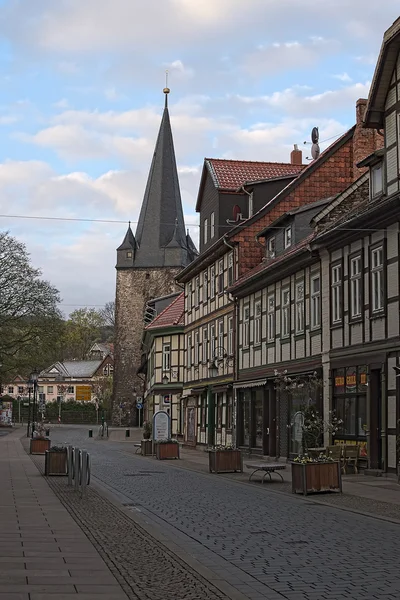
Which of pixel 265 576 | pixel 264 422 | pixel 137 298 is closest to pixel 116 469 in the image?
pixel 264 422

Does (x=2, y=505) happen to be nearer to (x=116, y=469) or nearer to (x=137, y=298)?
(x=116, y=469)

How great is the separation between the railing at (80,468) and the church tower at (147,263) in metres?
83.8

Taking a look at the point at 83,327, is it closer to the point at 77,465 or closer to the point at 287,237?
the point at 287,237

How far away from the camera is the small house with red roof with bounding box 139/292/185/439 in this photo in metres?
59.5

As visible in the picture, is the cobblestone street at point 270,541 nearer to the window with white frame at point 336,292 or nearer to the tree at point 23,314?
the window with white frame at point 336,292

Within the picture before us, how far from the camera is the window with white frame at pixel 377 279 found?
82.3 ft

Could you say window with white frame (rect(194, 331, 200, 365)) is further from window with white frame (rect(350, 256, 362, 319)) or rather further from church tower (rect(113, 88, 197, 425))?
church tower (rect(113, 88, 197, 425))

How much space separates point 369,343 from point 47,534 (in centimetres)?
1476

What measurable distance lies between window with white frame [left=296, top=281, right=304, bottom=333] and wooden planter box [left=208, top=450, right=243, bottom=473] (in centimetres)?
530

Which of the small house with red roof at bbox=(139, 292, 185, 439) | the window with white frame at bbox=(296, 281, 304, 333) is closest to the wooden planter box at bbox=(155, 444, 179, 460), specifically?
the window with white frame at bbox=(296, 281, 304, 333)

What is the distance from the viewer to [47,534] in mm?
12648

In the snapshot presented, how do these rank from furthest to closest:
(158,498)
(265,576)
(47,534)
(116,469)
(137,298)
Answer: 1. (137,298)
2. (116,469)
3. (158,498)
4. (47,534)
5. (265,576)

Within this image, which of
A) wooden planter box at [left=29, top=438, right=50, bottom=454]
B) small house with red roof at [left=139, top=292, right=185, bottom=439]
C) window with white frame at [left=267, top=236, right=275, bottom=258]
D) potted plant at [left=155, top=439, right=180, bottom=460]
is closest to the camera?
potted plant at [left=155, top=439, right=180, bottom=460]

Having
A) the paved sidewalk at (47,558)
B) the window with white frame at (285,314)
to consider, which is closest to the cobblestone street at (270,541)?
the paved sidewalk at (47,558)
